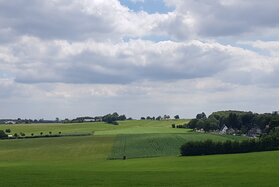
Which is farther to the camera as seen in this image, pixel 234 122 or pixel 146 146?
pixel 234 122

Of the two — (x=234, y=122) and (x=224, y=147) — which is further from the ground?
(x=234, y=122)

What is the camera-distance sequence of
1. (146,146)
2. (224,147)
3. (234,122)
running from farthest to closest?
(234,122) → (146,146) → (224,147)

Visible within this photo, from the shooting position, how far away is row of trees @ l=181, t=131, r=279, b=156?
9612 cm

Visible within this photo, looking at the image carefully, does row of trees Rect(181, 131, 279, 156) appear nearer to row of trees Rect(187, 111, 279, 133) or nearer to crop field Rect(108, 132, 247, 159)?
crop field Rect(108, 132, 247, 159)

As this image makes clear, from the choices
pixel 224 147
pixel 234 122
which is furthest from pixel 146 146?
pixel 234 122

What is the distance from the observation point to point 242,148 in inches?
3826

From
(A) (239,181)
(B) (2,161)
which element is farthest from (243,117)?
(A) (239,181)

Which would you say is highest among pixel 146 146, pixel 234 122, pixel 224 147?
pixel 234 122

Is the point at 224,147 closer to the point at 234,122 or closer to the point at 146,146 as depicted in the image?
the point at 146,146

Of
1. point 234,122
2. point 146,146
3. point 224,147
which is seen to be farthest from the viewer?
point 234,122

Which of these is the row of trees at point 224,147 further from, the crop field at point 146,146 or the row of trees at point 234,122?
the row of trees at point 234,122

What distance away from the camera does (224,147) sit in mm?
97000

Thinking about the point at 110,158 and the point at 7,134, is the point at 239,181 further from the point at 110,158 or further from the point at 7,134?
the point at 7,134

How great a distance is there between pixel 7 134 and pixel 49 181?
351ft
